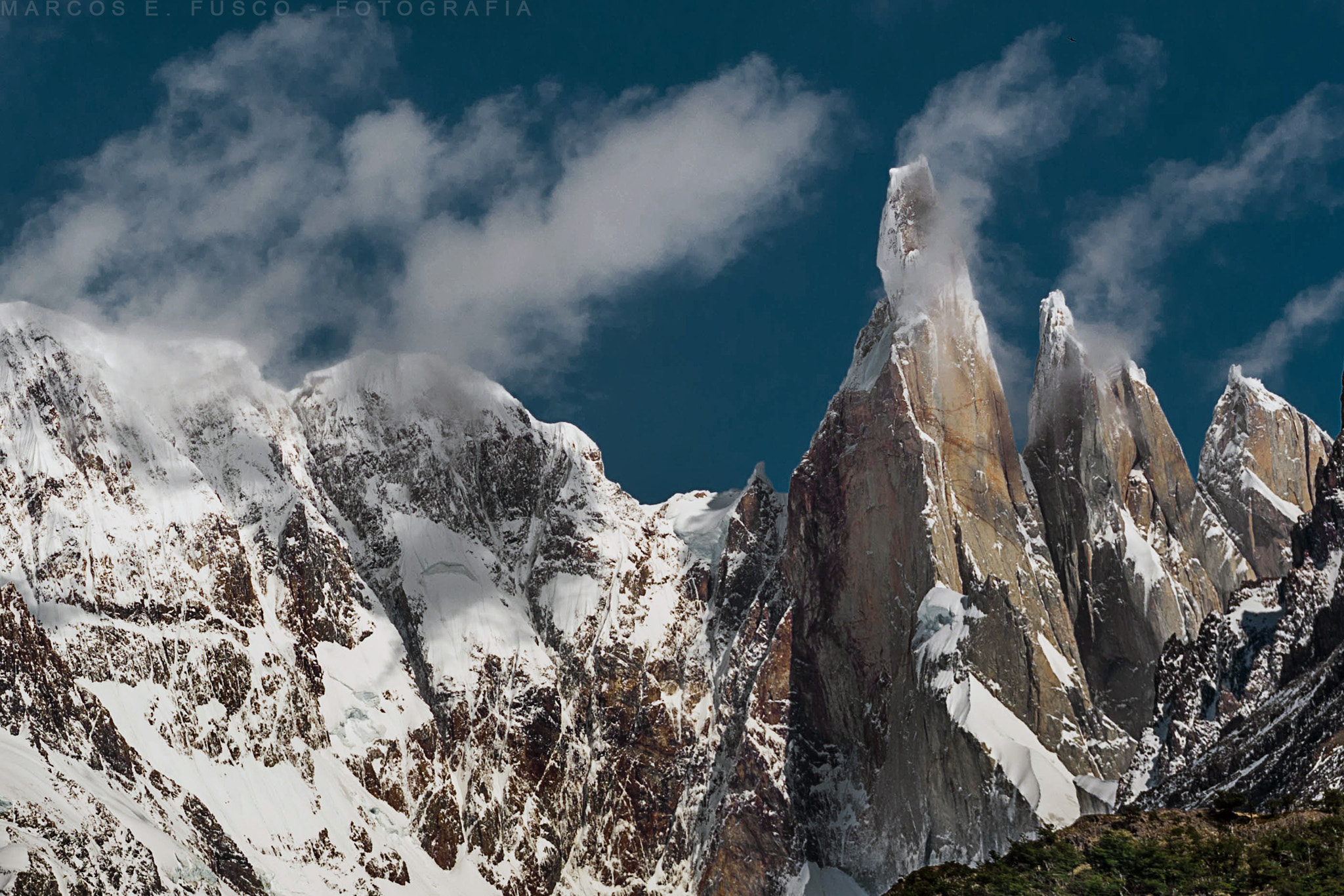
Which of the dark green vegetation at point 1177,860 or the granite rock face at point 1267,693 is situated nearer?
the dark green vegetation at point 1177,860

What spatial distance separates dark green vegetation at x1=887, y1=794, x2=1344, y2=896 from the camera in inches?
3435

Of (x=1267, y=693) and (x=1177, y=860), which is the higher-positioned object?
(x=1267, y=693)

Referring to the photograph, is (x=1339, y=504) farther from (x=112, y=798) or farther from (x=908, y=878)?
(x=112, y=798)

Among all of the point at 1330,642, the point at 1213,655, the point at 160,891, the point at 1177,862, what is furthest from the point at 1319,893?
the point at 160,891

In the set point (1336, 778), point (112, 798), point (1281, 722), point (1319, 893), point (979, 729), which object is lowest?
point (1319, 893)

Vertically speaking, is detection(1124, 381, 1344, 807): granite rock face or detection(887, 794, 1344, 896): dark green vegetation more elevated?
detection(1124, 381, 1344, 807): granite rock face

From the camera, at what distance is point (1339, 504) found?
13700 cm

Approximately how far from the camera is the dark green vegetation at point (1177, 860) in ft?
286

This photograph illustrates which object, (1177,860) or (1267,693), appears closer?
(1177,860)

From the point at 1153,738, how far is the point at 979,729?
40007 millimetres

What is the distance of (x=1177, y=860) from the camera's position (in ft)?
303

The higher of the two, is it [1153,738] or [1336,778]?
[1153,738]

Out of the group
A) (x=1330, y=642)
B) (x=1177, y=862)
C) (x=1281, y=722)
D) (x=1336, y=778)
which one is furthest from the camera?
(x=1330, y=642)

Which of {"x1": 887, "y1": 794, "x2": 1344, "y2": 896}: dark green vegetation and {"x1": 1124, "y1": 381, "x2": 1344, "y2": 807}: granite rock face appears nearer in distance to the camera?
{"x1": 887, "y1": 794, "x2": 1344, "y2": 896}: dark green vegetation
